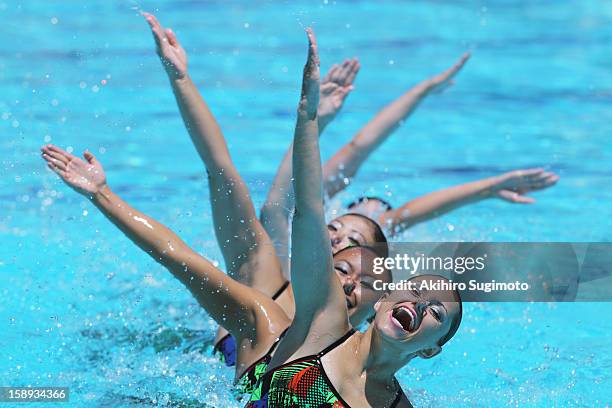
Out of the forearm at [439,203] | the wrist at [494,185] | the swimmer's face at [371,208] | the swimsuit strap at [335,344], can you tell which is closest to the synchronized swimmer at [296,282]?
the swimsuit strap at [335,344]

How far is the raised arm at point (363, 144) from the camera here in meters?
4.98

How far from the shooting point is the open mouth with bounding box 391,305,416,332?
9.03ft

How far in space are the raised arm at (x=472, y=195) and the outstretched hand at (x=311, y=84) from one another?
2.15 m

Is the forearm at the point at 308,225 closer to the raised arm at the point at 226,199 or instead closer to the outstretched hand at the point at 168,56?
the raised arm at the point at 226,199

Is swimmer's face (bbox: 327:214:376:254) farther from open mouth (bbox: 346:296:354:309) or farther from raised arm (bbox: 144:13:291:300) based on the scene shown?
open mouth (bbox: 346:296:354:309)

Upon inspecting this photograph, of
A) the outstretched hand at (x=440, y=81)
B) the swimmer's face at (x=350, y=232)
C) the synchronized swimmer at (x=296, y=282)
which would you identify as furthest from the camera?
the outstretched hand at (x=440, y=81)

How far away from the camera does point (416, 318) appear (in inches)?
108

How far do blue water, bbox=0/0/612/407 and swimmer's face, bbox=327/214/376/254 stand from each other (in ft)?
2.27

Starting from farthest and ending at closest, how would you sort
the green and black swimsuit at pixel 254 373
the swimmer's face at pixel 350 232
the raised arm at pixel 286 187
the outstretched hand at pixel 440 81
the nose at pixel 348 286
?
the outstretched hand at pixel 440 81
the raised arm at pixel 286 187
the swimmer's face at pixel 350 232
the nose at pixel 348 286
the green and black swimsuit at pixel 254 373

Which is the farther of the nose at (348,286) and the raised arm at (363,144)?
the raised arm at (363,144)

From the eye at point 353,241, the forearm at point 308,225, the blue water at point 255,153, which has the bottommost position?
the blue water at point 255,153

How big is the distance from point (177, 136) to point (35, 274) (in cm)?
234

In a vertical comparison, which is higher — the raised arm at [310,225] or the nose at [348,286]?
the raised arm at [310,225]

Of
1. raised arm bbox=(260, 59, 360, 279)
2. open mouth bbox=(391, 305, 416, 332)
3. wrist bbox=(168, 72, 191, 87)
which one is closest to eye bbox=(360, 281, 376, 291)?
open mouth bbox=(391, 305, 416, 332)
